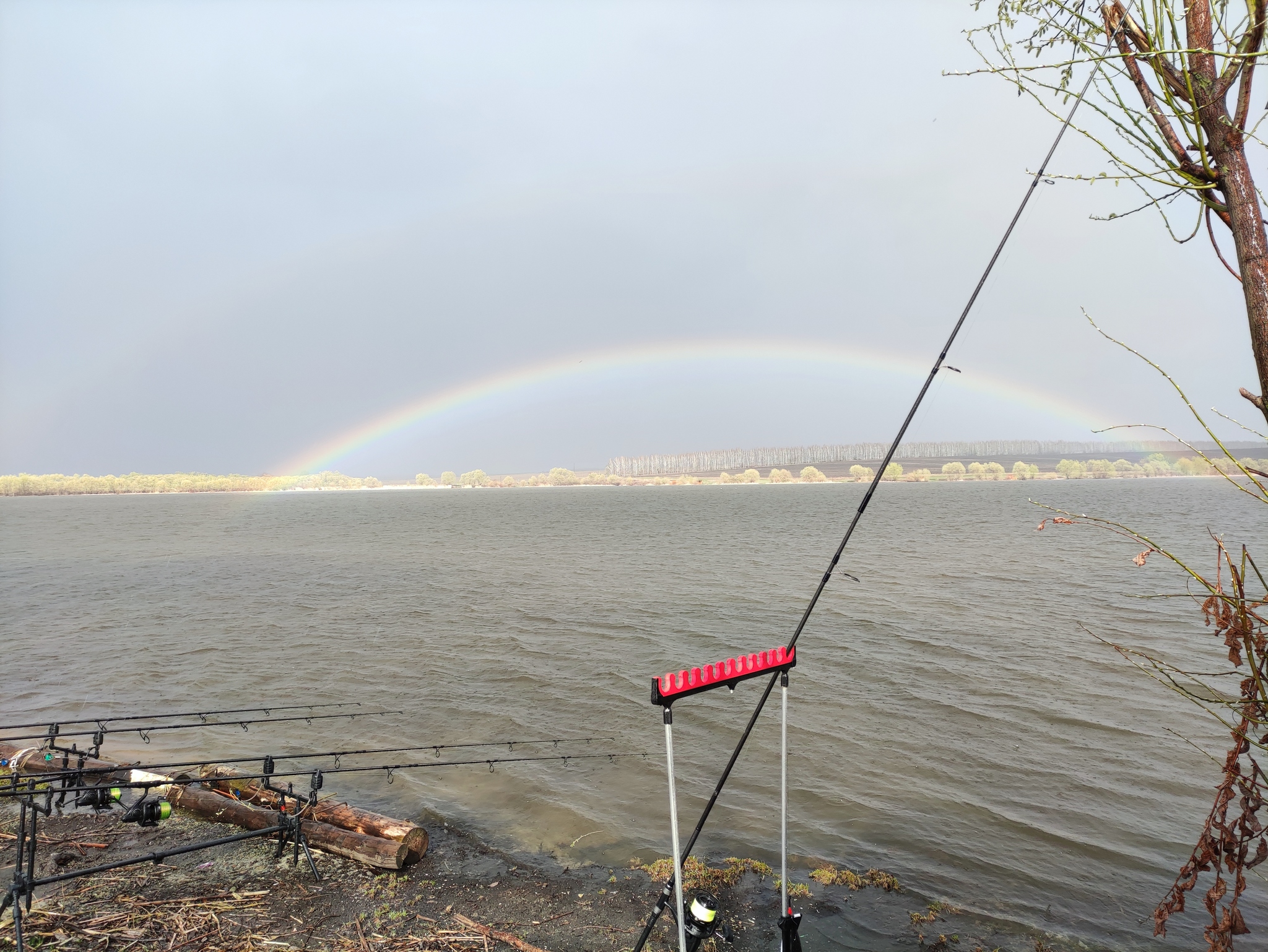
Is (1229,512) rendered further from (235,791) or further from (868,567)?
(235,791)

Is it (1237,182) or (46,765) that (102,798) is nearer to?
(46,765)

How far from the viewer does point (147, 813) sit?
6.89m

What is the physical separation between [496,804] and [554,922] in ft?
11.2

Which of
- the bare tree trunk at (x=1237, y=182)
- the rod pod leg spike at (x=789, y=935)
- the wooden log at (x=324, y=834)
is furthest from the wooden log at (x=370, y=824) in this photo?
the bare tree trunk at (x=1237, y=182)

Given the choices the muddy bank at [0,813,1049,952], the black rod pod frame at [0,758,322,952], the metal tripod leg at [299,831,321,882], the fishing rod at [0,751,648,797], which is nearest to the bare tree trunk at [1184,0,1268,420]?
the muddy bank at [0,813,1049,952]

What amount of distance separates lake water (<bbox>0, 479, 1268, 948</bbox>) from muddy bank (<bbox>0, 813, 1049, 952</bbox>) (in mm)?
442

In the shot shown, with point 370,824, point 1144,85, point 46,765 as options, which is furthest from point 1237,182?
point 46,765

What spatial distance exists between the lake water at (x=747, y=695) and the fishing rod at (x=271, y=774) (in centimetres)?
38

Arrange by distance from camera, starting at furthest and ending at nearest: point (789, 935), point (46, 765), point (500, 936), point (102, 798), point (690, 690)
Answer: point (46, 765) < point (102, 798) < point (500, 936) < point (789, 935) < point (690, 690)

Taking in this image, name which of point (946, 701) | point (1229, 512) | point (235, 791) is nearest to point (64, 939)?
point (235, 791)

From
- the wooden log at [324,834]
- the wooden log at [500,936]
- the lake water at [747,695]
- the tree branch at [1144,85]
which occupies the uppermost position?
the tree branch at [1144,85]

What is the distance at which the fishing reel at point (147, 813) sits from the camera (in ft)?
22.4

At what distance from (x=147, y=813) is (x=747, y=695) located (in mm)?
11274

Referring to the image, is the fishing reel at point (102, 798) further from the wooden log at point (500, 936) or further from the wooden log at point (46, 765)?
the wooden log at point (500, 936)
